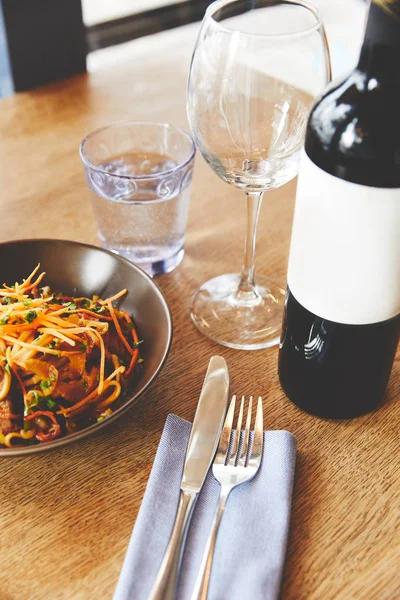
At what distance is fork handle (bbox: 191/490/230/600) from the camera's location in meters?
0.55

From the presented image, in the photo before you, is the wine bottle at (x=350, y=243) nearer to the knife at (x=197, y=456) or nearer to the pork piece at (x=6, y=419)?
the knife at (x=197, y=456)

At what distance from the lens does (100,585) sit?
0.59 metres

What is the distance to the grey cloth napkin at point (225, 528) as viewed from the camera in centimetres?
57

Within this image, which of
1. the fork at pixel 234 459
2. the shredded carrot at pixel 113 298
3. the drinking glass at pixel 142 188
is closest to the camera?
→ the fork at pixel 234 459

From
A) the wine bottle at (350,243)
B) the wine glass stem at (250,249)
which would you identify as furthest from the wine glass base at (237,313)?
the wine bottle at (350,243)

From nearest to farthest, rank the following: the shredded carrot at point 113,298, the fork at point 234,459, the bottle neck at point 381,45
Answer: the bottle neck at point 381,45, the fork at point 234,459, the shredded carrot at point 113,298

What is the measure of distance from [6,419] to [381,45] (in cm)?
49

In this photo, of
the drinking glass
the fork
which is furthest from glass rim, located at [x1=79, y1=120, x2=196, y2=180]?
the fork

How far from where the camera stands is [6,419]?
677mm

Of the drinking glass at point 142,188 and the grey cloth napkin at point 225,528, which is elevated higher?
the drinking glass at point 142,188

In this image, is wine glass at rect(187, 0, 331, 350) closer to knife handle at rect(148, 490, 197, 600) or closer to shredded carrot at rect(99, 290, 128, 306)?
shredded carrot at rect(99, 290, 128, 306)

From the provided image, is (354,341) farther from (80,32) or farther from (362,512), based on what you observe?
(80,32)

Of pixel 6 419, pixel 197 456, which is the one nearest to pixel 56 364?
pixel 6 419

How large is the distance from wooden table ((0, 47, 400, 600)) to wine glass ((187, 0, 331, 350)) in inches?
7.9
